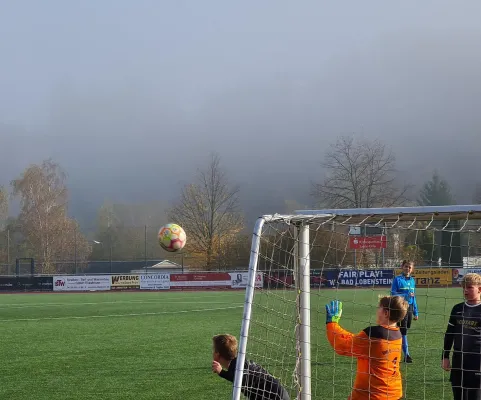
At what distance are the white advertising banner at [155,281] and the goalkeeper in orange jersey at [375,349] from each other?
3722cm

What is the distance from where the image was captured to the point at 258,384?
545 cm

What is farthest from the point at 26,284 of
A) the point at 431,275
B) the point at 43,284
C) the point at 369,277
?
the point at 431,275

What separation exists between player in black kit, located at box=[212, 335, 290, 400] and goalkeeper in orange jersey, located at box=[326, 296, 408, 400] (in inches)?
21.9

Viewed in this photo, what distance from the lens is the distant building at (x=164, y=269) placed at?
2121 inches

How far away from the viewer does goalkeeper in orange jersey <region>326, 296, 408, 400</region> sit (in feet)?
17.9

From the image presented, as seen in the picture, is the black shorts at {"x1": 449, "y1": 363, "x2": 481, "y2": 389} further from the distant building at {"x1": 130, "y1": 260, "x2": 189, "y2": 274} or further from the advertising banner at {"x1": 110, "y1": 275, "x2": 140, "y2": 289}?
the distant building at {"x1": 130, "y1": 260, "x2": 189, "y2": 274}

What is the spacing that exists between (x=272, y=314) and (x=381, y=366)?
1.52 m

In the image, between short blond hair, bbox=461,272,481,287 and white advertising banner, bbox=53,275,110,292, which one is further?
white advertising banner, bbox=53,275,110,292

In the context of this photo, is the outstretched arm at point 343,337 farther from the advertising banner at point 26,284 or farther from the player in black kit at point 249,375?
the advertising banner at point 26,284

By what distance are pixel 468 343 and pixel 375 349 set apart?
4.13 ft

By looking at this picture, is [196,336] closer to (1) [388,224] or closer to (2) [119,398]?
(2) [119,398]

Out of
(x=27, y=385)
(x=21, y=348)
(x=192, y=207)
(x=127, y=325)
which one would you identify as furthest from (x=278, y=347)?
(x=192, y=207)

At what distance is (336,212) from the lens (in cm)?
551

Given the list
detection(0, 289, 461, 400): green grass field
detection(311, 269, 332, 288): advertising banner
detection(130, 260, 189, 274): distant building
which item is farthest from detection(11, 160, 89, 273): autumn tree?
detection(0, 289, 461, 400): green grass field
